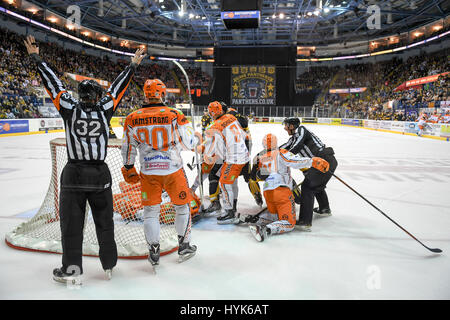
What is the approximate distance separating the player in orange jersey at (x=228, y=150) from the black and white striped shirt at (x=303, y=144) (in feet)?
1.87

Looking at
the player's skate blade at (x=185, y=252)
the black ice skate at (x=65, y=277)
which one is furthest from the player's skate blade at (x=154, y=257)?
the black ice skate at (x=65, y=277)

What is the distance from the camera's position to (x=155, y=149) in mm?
2518

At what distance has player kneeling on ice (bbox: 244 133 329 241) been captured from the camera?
3.27 metres

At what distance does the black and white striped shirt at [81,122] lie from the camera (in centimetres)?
219

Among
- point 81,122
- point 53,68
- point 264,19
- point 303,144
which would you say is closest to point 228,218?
point 303,144

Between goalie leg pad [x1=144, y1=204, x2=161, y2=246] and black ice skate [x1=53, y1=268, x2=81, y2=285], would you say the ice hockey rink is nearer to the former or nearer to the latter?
black ice skate [x1=53, y1=268, x2=81, y2=285]

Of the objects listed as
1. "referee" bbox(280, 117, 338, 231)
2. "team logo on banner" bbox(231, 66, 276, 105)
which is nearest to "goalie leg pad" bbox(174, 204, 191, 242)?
"referee" bbox(280, 117, 338, 231)

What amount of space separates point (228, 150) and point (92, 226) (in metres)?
1.75

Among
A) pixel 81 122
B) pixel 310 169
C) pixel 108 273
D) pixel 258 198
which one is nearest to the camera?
pixel 81 122

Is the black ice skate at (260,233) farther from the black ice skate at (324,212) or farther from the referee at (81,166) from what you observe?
the referee at (81,166)

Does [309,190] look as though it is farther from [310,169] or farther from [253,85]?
[253,85]

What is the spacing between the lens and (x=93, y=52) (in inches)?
1298

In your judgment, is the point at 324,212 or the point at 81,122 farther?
the point at 324,212

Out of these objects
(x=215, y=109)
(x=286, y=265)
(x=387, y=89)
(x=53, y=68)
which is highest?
(x=53, y=68)
